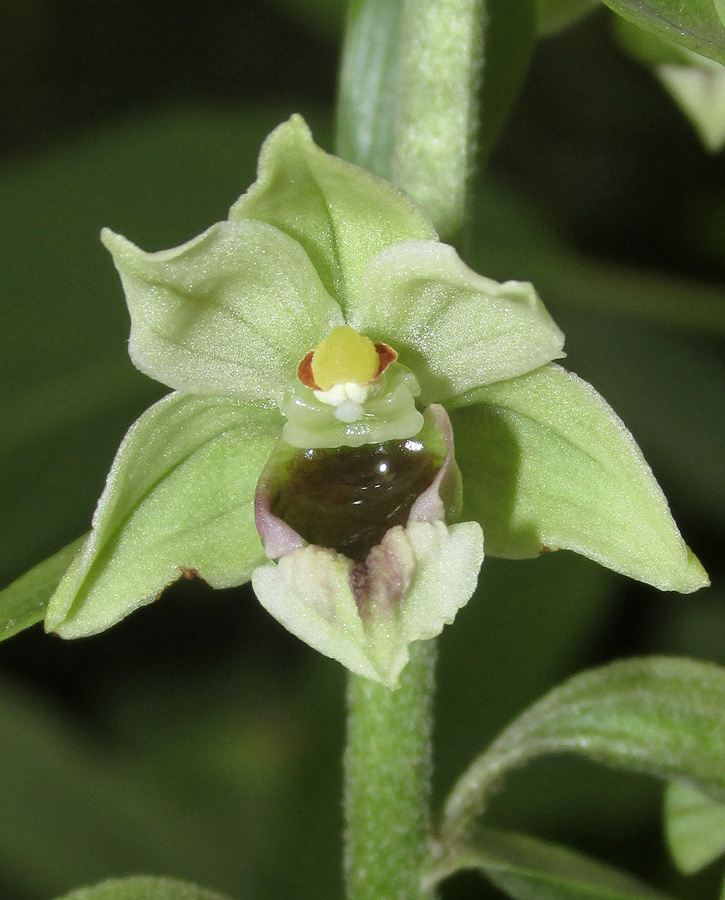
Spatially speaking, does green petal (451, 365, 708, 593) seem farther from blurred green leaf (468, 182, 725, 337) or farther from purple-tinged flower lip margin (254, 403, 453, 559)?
blurred green leaf (468, 182, 725, 337)

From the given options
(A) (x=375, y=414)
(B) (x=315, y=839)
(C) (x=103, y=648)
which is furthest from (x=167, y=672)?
(A) (x=375, y=414)

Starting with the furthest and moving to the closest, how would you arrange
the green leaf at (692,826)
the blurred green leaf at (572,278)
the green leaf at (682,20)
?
1. the blurred green leaf at (572,278)
2. the green leaf at (692,826)
3. the green leaf at (682,20)

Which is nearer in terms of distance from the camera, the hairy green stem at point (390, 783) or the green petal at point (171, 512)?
the green petal at point (171, 512)

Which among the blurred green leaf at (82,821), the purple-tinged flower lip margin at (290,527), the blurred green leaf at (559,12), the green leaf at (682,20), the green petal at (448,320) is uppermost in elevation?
the green leaf at (682,20)

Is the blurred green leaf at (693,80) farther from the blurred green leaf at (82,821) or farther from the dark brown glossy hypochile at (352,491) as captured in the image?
the blurred green leaf at (82,821)

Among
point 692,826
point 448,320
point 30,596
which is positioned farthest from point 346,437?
point 692,826

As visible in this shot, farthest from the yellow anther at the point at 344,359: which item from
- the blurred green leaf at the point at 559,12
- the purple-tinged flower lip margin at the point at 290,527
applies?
the blurred green leaf at the point at 559,12

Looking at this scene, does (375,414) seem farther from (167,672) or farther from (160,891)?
(167,672)
